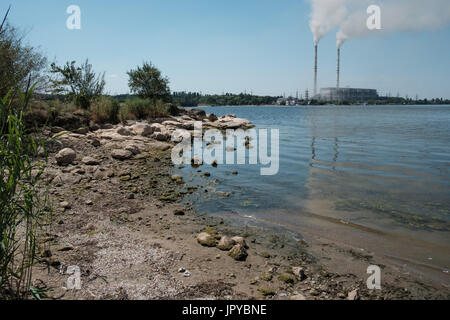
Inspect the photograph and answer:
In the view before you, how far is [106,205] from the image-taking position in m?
6.50

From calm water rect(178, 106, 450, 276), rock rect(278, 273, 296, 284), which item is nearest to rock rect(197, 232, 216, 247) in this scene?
rock rect(278, 273, 296, 284)

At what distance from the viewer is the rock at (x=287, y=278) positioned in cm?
373

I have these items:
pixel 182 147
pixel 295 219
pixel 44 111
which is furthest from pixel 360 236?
pixel 44 111

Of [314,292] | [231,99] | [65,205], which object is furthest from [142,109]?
[231,99]

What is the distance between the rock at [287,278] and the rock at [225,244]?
101cm

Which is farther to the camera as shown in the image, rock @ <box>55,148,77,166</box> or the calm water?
rock @ <box>55,148,77,166</box>

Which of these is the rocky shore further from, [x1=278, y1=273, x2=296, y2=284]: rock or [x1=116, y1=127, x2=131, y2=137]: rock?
[x1=116, y1=127, x2=131, y2=137]: rock

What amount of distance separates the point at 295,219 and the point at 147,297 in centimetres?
372

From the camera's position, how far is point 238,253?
4.34 meters

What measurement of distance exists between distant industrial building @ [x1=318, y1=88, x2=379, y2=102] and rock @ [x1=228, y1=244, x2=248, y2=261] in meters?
173

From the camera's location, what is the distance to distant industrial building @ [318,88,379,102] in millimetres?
163000

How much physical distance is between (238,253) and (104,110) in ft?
58.0

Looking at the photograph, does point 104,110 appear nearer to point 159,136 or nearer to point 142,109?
point 159,136
